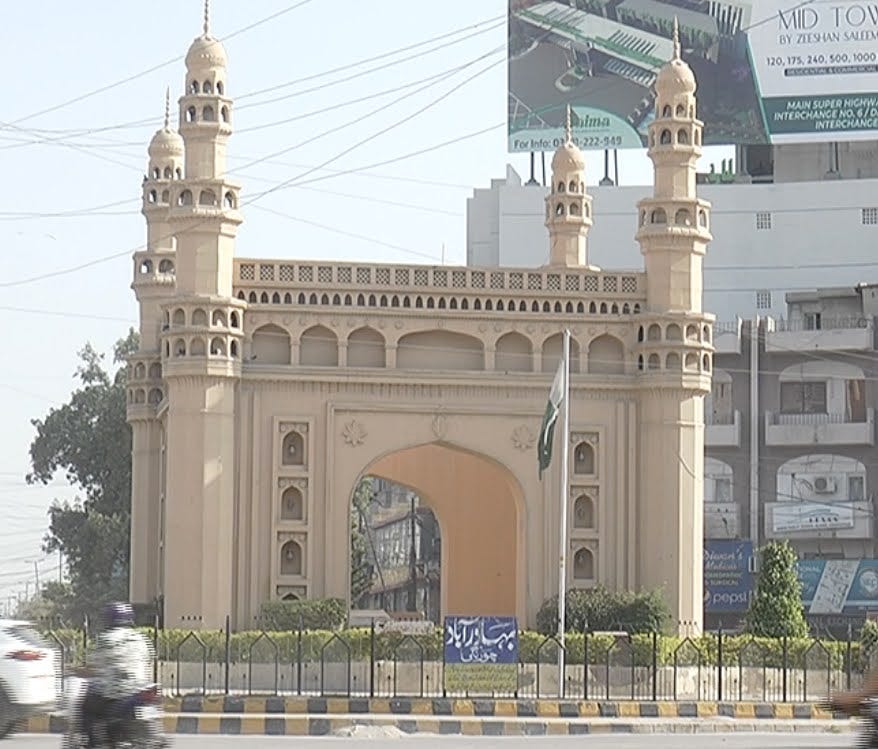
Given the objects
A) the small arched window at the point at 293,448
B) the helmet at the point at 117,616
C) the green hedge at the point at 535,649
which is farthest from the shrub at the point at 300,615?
the helmet at the point at 117,616

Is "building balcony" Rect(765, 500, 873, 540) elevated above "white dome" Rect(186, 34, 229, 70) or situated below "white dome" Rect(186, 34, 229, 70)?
below

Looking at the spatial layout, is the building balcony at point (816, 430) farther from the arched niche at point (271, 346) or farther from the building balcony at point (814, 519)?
the arched niche at point (271, 346)

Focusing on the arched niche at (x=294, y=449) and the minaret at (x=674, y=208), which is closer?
the arched niche at (x=294, y=449)

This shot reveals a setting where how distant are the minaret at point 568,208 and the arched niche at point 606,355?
627 centimetres

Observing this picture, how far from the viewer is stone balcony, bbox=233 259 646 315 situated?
39.2 meters

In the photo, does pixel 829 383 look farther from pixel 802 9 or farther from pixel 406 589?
pixel 406 589

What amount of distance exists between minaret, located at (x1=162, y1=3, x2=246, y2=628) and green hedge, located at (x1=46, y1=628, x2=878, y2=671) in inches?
92.2

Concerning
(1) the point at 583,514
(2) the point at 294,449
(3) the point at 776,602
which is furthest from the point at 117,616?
(3) the point at 776,602

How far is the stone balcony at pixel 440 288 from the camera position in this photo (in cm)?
3922

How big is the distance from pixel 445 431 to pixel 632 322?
420cm

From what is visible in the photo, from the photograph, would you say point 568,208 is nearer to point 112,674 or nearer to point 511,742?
point 511,742

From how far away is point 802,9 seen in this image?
66.9 meters

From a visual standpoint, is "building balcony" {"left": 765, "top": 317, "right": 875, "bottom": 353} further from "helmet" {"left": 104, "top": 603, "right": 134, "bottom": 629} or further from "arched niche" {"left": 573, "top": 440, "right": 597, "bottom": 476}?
"helmet" {"left": 104, "top": 603, "right": 134, "bottom": 629}

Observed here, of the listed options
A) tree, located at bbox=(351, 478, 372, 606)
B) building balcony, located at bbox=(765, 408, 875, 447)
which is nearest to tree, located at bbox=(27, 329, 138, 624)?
tree, located at bbox=(351, 478, 372, 606)
